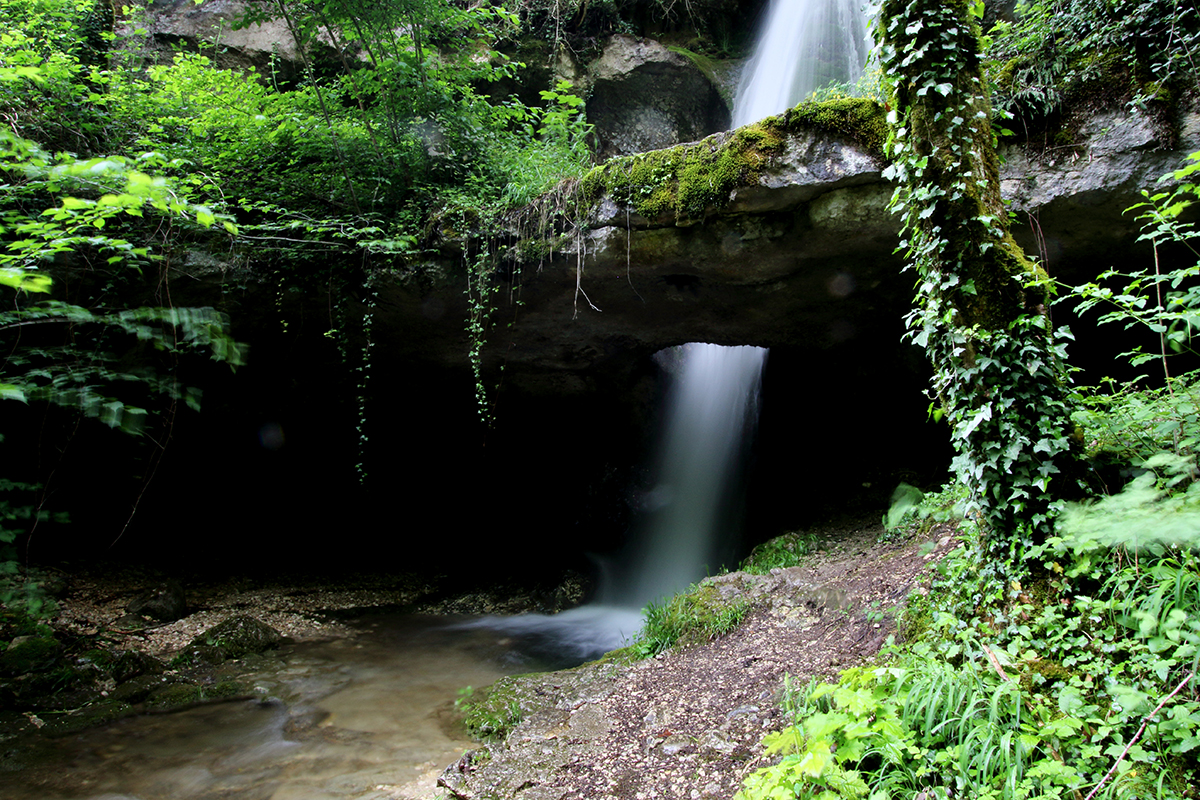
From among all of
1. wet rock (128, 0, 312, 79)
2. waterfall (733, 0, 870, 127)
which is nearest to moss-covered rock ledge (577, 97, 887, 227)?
waterfall (733, 0, 870, 127)

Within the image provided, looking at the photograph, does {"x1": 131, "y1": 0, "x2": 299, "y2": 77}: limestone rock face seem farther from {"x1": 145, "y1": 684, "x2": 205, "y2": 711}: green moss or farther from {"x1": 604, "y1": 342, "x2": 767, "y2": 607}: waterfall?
{"x1": 145, "y1": 684, "x2": 205, "y2": 711}: green moss

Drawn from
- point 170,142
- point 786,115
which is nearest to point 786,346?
point 786,115

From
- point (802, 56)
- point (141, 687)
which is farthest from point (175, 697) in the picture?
point (802, 56)

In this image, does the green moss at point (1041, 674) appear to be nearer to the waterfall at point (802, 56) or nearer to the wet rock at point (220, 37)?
the waterfall at point (802, 56)

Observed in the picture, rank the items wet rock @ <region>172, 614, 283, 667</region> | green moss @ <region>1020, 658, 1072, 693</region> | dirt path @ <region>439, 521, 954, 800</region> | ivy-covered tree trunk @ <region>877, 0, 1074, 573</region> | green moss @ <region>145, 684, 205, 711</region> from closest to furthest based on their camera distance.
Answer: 1. green moss @ <region>1020, 658, 1072, 693</region>
2. ivy-covered tree trunk @ <region>877, 0, 1074, 573</region>
3. dirt path @ <region>439, 521, 954, 800</region>
4. green moss @ <region>145, 684, 205, 711</region>
5. wet rock @ <region>172, 614, 283, 667</region>

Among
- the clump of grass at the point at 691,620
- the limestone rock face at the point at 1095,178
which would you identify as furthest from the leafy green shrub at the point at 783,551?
the limestone rock face at the point at 1095,178

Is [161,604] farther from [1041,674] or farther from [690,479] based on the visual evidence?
[1041,674]

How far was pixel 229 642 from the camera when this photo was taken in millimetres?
5855

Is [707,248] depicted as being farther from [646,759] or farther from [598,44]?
[598,44]

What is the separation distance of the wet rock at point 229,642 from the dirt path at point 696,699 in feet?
10.3

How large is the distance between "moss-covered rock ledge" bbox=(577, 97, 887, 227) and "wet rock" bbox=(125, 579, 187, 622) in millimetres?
6489

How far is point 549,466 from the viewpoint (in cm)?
1010

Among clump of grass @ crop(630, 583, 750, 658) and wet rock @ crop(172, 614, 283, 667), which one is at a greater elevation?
clump of grass @ crop(630, 583, 750, 658)

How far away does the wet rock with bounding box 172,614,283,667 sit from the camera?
5.58 m
